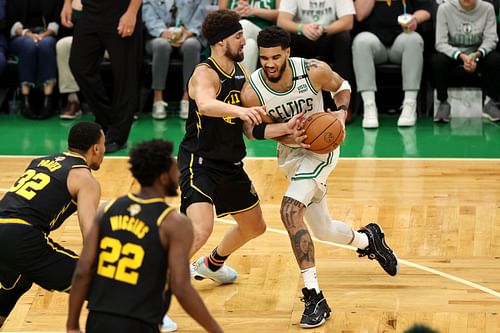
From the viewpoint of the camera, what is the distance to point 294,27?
11.0 metres

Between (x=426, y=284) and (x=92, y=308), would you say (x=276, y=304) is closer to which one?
(x=426, y=284)

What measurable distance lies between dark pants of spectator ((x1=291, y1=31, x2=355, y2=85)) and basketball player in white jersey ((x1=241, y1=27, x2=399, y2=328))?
14.1 ft

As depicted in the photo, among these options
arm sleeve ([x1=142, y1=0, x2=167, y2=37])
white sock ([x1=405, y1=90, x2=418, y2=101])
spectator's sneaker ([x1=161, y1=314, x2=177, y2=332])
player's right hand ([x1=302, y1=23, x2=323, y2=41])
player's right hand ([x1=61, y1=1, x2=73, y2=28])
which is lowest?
white sock ([x1=405, y1=90, x2=418, y2=101])

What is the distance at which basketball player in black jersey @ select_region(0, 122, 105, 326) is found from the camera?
227 inches

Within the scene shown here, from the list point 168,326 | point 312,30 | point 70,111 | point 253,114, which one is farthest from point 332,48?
point 168,326

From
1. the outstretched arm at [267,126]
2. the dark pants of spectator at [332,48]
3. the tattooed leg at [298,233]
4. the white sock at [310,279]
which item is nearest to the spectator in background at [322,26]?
the dark pants of spectator at [332,48]

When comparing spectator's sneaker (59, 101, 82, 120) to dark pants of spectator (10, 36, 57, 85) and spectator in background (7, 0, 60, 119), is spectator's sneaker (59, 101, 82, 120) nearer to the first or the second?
spectator in background (7, 0, 60, 119)

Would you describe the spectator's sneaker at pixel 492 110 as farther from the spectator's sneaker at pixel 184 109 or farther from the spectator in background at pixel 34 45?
the spectator in background at pixel 34 45

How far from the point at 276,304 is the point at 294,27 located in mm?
4769

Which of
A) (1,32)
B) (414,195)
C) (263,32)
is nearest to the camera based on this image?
(263,32)

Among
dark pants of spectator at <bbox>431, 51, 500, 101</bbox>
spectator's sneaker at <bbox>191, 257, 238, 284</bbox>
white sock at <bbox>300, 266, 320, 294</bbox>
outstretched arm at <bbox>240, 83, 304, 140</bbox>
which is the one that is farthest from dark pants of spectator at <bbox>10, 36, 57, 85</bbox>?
white sock at <bbox>300, 266, 320, 294</bbox>

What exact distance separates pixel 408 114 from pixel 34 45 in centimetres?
389

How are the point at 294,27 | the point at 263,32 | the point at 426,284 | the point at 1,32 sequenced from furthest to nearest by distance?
the point at 1,32 → the point at 294,27 → the point at 426,284 → the point at 263,32

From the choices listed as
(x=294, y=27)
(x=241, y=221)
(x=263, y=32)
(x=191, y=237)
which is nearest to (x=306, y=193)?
(x=241, y=221)
